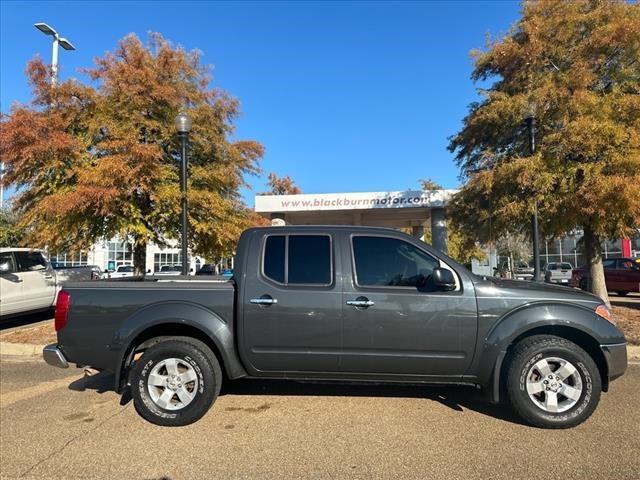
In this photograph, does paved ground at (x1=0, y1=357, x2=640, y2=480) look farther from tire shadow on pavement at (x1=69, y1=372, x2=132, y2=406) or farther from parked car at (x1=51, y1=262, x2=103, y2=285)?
parked car at (x1=51, y1=262, x2=103, y2=285)

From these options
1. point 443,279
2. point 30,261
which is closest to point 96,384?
point 443,279

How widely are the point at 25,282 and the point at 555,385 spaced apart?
1149cm

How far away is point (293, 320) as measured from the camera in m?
4.84

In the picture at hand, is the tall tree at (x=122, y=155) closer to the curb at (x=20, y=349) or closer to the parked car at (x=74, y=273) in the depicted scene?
the parked car at (x=74, y=273)

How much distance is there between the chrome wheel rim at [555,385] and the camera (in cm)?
468

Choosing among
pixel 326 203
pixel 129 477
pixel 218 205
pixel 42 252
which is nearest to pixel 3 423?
pixel 129 477

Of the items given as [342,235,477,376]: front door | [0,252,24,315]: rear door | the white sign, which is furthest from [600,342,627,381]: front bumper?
the white sign

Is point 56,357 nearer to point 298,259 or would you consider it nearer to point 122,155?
point 298,259

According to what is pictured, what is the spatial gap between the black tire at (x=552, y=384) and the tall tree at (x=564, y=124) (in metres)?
5.16

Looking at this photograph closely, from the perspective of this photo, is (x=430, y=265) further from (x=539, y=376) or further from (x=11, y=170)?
(x=11, y=170)

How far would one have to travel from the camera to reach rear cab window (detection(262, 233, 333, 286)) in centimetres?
500

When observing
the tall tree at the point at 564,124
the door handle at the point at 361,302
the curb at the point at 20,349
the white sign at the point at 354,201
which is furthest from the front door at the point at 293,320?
the white sign at the point at 354,201

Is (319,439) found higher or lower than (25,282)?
lower

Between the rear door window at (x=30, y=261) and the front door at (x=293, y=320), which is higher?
the rear door window at (x=30, y=261)
